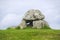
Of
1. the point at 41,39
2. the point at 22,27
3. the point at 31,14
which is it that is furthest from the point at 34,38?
the point at 31,14

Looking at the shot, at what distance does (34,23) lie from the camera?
2056 inches

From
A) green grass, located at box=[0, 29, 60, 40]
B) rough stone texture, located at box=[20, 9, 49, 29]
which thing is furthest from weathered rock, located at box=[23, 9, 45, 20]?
green grass, located at box=[0, 29, 60, 40]

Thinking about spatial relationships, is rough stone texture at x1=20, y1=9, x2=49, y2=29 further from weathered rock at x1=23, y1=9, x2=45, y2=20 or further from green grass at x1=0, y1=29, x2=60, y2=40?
green grass at x1=0, y1=29, x2=60, y2=40

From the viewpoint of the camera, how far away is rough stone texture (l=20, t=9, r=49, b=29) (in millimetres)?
51344

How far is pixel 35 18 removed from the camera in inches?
2132

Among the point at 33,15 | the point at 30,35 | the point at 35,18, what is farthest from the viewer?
the point at 33,15

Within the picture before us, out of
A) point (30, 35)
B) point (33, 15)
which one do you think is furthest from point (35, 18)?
point (30, 35)

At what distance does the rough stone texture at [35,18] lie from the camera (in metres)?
51.3

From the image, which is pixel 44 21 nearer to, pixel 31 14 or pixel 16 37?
pixel 31 14

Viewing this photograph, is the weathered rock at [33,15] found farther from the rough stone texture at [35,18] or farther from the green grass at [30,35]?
the green grass at [30,35]

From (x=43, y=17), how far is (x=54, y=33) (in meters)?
16.7

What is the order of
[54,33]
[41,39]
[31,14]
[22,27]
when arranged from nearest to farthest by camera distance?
1. [41,39]
2. [54,33]
3. [22,27]
4. [31,14]

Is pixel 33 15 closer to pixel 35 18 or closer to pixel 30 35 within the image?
pixel 35 18

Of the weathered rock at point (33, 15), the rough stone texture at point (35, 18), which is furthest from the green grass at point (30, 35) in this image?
the weathered rock at point (33, 15)
